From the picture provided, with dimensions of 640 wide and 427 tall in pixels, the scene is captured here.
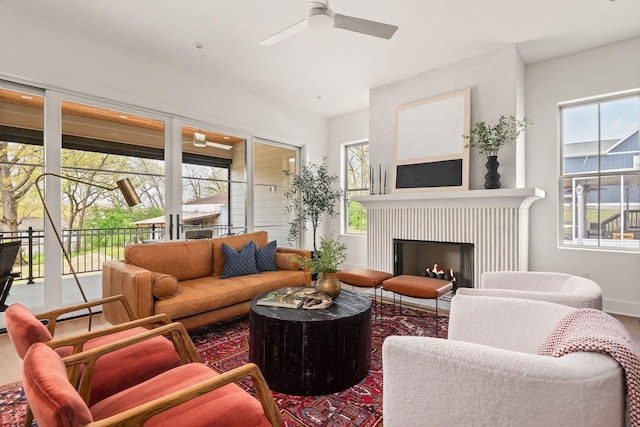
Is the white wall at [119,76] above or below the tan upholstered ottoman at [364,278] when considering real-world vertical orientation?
above

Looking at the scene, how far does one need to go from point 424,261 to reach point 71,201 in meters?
4.23

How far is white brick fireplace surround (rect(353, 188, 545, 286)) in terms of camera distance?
3.67m

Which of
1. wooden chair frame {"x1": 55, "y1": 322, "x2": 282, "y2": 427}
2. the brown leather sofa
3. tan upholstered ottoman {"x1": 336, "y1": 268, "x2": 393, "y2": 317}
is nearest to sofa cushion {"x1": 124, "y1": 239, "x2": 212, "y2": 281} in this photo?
the brown leather sofa

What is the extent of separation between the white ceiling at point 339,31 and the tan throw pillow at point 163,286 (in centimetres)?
243

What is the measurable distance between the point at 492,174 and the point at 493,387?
3.28 metres

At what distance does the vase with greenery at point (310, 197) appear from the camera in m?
5.56

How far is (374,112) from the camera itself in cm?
493

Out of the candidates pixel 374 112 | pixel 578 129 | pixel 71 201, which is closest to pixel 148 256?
pixel 71 201

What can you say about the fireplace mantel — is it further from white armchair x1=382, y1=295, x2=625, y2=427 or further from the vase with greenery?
white armchair x1=382, y1=295, x2=625, y2=427

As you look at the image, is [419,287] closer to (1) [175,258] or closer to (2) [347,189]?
(1) [175,258]

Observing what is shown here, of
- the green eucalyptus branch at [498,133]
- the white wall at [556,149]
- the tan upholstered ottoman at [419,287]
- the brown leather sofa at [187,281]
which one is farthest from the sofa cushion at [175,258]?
the white wall at [556,149]

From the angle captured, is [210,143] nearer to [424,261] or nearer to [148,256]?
[148,256]

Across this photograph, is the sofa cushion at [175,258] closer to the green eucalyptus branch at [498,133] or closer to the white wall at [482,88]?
the white wall at [482,88]

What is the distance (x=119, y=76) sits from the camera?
372 cm
